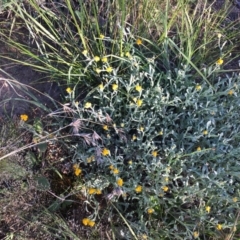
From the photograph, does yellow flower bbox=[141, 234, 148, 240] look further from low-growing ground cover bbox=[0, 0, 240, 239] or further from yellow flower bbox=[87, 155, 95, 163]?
yellow flower bbox=[87, 155, 95, 163]

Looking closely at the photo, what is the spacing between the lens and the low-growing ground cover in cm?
183

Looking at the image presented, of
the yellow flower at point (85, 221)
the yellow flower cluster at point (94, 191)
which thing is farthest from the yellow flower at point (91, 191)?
the yellow flower at point (85, 221)

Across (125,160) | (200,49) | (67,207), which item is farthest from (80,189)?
(200,49)

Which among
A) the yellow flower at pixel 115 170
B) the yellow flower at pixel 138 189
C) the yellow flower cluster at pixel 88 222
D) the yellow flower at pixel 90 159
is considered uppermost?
the yellow flower at pixel 115 170

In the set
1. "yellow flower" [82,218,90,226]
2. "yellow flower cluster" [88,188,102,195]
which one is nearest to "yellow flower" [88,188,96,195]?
"yellow flower cluster" [88,188,102,195]

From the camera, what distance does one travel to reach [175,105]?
195 cm

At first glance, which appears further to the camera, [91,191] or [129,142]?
[129,142]

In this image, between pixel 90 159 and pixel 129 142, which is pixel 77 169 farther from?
pixel 129 142

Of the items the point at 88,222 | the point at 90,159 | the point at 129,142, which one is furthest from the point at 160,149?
the point at 88,222

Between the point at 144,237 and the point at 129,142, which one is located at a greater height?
the point at 129,142

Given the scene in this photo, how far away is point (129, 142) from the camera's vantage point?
1932mm

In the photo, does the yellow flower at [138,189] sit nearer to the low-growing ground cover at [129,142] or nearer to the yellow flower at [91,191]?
the low-growing ground cover at [129,142]

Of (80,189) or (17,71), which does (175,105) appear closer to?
(80,189)

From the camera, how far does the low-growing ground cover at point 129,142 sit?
183cm
